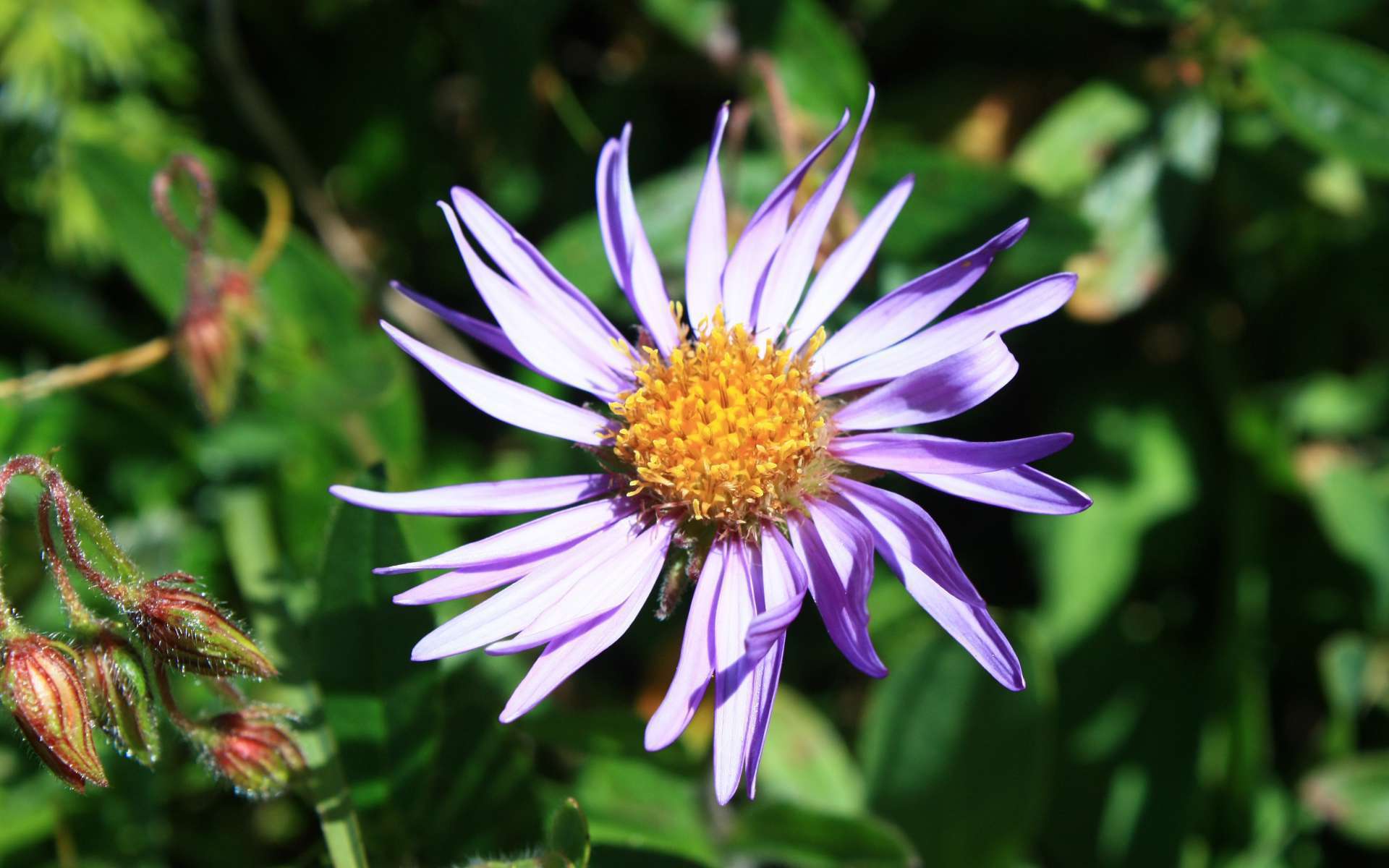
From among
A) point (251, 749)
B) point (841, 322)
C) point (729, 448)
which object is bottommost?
point (251, 749)

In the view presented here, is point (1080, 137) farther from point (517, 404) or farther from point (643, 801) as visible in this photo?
point (643, 801)

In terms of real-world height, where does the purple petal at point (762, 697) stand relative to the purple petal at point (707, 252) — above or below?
below

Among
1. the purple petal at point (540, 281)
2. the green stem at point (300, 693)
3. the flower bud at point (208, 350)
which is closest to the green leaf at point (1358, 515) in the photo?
the purple petal at point (540, 281)

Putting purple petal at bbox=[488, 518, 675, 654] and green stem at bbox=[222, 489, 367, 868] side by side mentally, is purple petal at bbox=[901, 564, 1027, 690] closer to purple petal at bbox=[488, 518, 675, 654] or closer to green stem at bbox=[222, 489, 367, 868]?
purple petal at bbox=[488, 518, 675, 654]

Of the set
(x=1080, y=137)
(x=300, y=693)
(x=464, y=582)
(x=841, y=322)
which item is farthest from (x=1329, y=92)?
(x=300, y=693)

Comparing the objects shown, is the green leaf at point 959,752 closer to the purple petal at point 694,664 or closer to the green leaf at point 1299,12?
the purple petal at point 694,664
